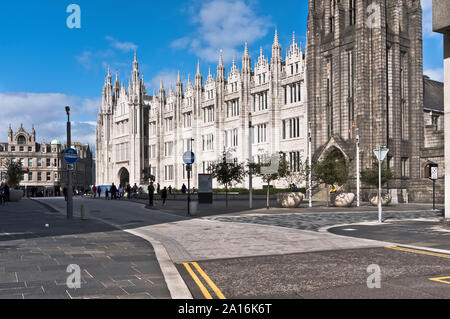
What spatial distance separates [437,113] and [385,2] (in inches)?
572

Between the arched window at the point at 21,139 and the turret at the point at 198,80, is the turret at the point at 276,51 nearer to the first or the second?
the turret at the point at 198,80

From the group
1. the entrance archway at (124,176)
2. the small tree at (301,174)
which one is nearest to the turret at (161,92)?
the entrance archway at (124,176)

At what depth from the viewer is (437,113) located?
173 ft

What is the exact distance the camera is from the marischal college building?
44.9m

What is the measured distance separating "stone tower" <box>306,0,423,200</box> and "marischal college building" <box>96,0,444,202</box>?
0.10 metres

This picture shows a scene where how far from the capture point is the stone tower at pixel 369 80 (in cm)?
4481

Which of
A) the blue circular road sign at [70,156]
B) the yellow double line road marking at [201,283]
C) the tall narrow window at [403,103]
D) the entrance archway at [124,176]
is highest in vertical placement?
the tall narrow window at [403,103]

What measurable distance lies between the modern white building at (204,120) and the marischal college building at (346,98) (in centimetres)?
19

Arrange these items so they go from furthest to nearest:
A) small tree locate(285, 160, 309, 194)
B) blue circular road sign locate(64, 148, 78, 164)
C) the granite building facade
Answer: the granite building facade < small tree locate(285, 160, 309, 194) < blue circular road sign locate(64, 148, 78, 164)

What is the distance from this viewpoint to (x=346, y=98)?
155ft

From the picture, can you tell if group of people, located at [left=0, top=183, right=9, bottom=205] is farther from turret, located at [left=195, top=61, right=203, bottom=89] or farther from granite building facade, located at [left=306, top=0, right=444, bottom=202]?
turret, located at [left=195, top=61, right=203, bottom=89]

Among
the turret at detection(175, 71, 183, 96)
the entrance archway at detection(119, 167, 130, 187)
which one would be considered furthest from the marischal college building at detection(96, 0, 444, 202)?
the entrance archway at detection(119, 167, 130, 187)
